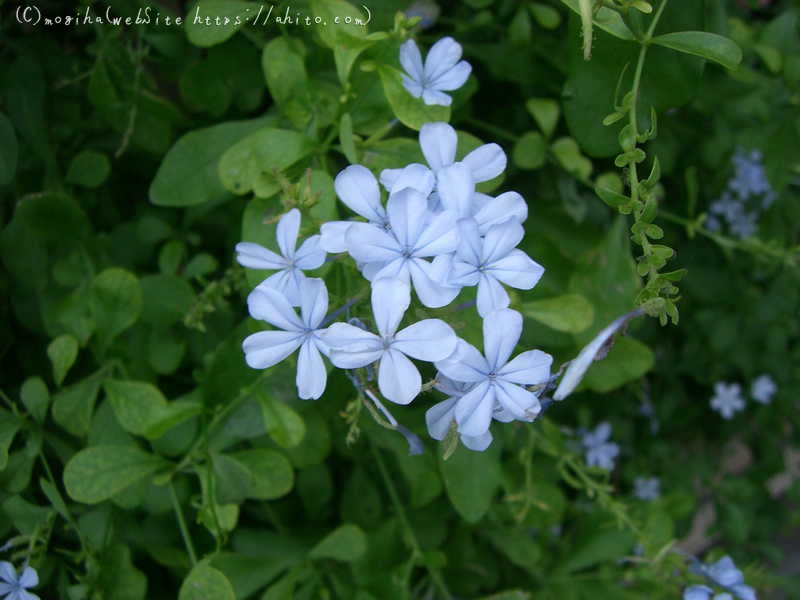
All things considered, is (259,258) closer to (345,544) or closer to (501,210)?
(501,210)

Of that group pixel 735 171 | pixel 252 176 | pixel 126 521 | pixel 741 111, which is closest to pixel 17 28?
pixel 252 176

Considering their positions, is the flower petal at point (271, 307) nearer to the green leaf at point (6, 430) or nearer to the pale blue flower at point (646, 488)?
the green leaf at point (6, 430)

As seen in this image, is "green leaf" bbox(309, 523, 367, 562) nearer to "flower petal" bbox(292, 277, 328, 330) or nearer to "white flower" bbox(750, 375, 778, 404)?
"flower petal" bbox(292, 277, 328, 330)

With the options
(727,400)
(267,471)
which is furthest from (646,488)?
(267,471)

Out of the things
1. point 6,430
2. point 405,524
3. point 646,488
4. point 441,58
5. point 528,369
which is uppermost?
point 441,58

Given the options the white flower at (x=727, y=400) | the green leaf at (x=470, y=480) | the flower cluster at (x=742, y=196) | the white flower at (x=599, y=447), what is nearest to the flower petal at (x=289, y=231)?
the green leaf at (x=470, y=480)

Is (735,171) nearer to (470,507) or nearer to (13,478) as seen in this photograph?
(470,507)

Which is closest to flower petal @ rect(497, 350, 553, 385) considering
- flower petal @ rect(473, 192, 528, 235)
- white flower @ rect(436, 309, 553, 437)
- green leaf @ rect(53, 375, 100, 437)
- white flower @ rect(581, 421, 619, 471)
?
white flower @ rect(436, 309, 553, 437)
